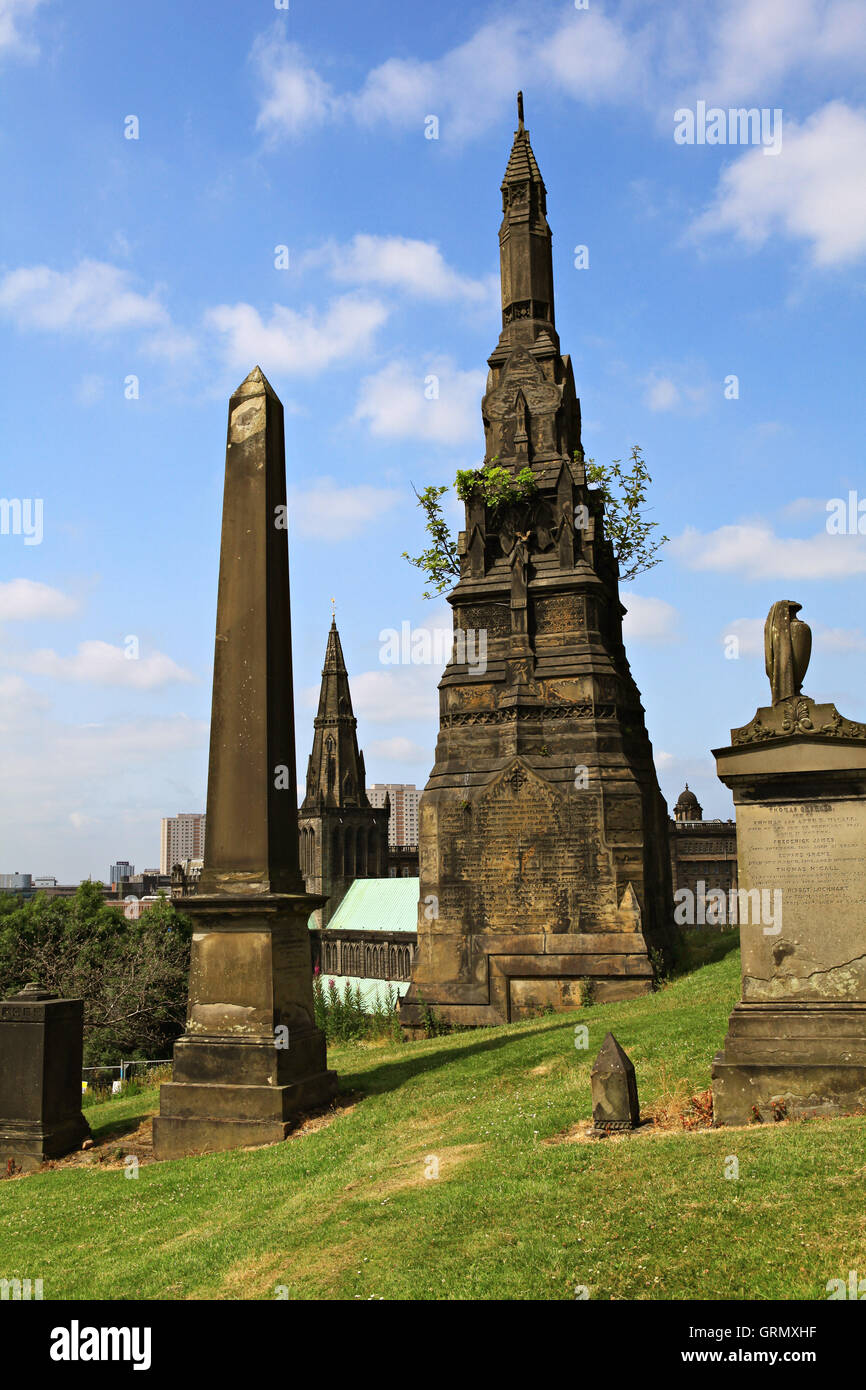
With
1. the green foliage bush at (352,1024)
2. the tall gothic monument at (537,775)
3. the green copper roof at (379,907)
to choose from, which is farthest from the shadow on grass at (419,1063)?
the green copper roof at (379,907)

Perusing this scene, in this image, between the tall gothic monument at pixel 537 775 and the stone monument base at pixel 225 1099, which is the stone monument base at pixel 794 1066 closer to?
the stone monument base at pixel 225 1099

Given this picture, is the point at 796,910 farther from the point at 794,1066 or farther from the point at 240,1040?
the point at 240,1040

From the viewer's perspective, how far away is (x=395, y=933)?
42.4m

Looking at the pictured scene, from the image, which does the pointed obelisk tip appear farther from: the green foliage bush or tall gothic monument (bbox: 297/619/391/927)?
tall gothic monument (bbox: 297/619/391/927)

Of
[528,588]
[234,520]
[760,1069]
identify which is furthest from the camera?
[528,588]

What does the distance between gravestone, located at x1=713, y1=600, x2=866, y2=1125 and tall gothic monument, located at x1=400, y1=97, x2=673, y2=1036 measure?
9584 mm

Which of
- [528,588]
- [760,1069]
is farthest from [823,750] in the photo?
[528,588]

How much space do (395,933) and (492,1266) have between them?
123ft

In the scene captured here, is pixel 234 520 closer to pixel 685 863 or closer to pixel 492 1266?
pixel 492 1266

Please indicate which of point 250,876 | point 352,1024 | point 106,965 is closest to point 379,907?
point 106,965

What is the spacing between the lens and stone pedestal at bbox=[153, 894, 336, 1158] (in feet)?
33.2
